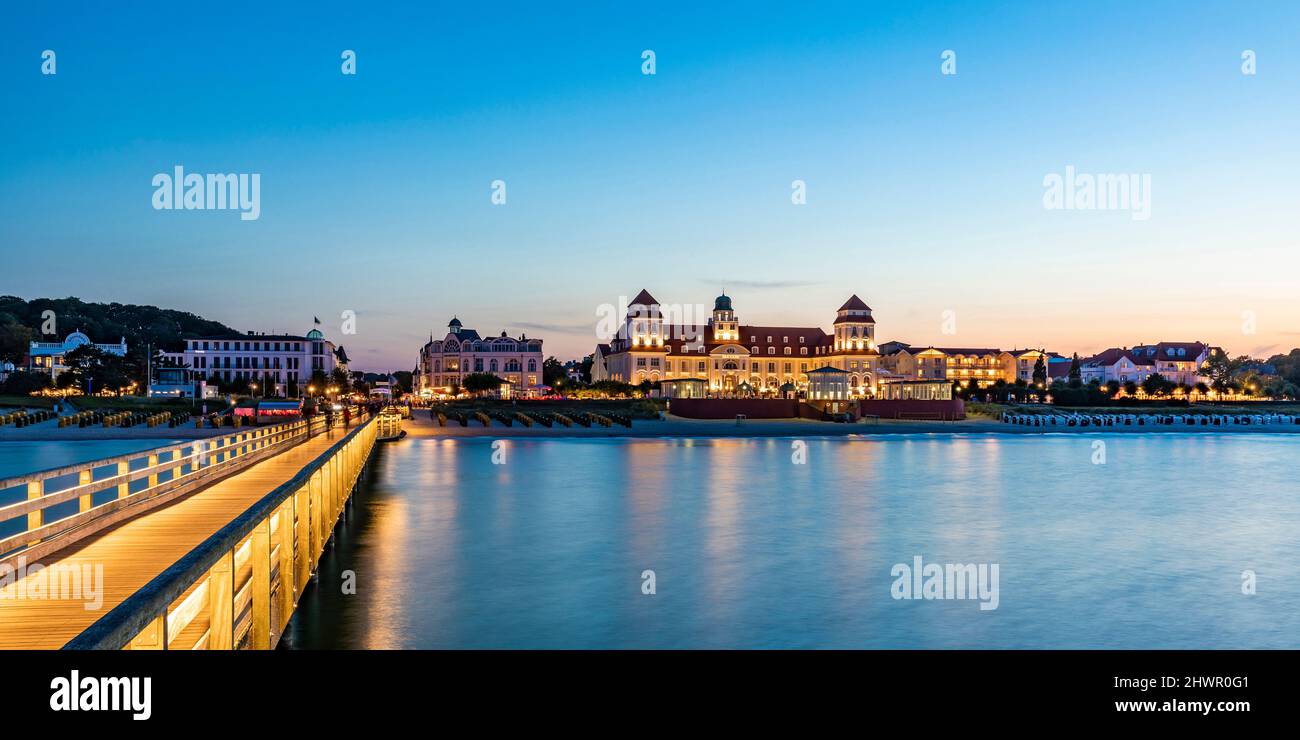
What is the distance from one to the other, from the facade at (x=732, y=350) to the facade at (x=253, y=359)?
5021 centimetres

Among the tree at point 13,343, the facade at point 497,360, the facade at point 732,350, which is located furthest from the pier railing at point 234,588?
the tree at point 13,343

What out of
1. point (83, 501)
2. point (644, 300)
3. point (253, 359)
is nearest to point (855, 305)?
point (644, 300)

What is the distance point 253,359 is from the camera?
142m

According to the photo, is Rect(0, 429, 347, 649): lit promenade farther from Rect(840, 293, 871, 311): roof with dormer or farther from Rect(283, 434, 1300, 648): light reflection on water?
Rect(840, 293, 871, 311): roof with dormer

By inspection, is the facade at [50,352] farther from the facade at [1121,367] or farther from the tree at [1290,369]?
the tree at [1290,369]

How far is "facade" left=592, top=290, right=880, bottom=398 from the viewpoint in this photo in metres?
128

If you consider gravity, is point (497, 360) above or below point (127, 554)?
above

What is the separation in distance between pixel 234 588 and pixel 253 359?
481 feet

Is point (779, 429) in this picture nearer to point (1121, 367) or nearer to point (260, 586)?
point (260, 586)

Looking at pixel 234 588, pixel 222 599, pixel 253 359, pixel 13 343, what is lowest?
pixel 234 588

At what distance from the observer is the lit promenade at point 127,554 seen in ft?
24.7

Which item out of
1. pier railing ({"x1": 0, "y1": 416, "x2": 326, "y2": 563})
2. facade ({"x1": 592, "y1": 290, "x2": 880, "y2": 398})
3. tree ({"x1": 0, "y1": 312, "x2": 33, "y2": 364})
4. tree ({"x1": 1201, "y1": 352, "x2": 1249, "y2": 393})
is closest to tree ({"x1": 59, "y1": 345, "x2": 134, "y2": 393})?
tree ({"x1": 0, "y1": 312, "x2": 33, "y2": 364})
